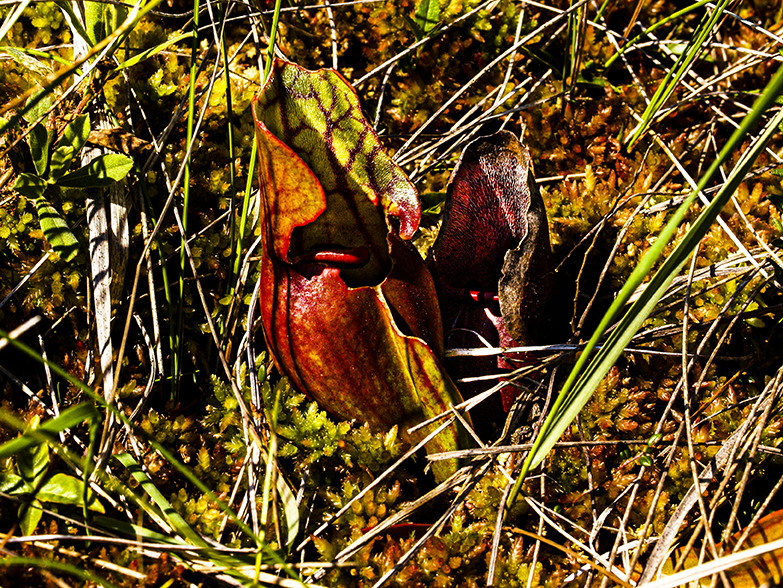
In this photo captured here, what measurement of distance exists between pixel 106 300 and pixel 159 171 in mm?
430

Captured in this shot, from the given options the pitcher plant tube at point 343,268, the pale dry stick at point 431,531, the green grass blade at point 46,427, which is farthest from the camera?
the pale dry stick at point 431,531

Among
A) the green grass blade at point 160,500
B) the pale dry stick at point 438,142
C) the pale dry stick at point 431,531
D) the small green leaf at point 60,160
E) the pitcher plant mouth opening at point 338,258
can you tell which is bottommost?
the pale dry stick at point 431,531

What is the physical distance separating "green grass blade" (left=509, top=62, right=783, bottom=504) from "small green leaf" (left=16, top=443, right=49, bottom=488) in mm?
957

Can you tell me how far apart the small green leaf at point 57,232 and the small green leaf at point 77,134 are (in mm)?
156

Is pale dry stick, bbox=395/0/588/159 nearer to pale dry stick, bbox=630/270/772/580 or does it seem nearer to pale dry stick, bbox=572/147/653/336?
pale dry stick, bbox=572/147/653/336

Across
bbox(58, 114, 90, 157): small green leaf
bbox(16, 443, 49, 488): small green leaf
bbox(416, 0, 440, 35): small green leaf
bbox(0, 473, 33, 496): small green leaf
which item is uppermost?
bbox(416, 0, 440, 35): small green leaf

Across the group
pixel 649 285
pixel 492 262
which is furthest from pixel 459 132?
pixel 649 285

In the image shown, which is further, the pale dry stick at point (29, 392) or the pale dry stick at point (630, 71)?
the pale dry stick at point (630, 71)

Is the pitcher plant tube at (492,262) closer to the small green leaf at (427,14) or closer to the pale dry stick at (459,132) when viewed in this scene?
the pale dry stick at (459,132)

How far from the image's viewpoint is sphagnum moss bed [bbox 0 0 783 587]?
1.21 metres

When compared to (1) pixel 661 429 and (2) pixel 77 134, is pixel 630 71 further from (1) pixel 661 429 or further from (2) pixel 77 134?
(2) pixel 77 134

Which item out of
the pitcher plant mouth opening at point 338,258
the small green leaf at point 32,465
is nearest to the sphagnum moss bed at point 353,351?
the small green leaf at point 32,465

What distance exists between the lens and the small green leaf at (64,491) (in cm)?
115

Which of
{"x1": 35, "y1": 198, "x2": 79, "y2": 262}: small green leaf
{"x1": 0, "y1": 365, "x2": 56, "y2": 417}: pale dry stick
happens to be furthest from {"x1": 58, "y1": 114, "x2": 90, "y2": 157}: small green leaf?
{"x1": 0, "y1": 365, "x2": 56, "y2": 417}: pale dry stick
